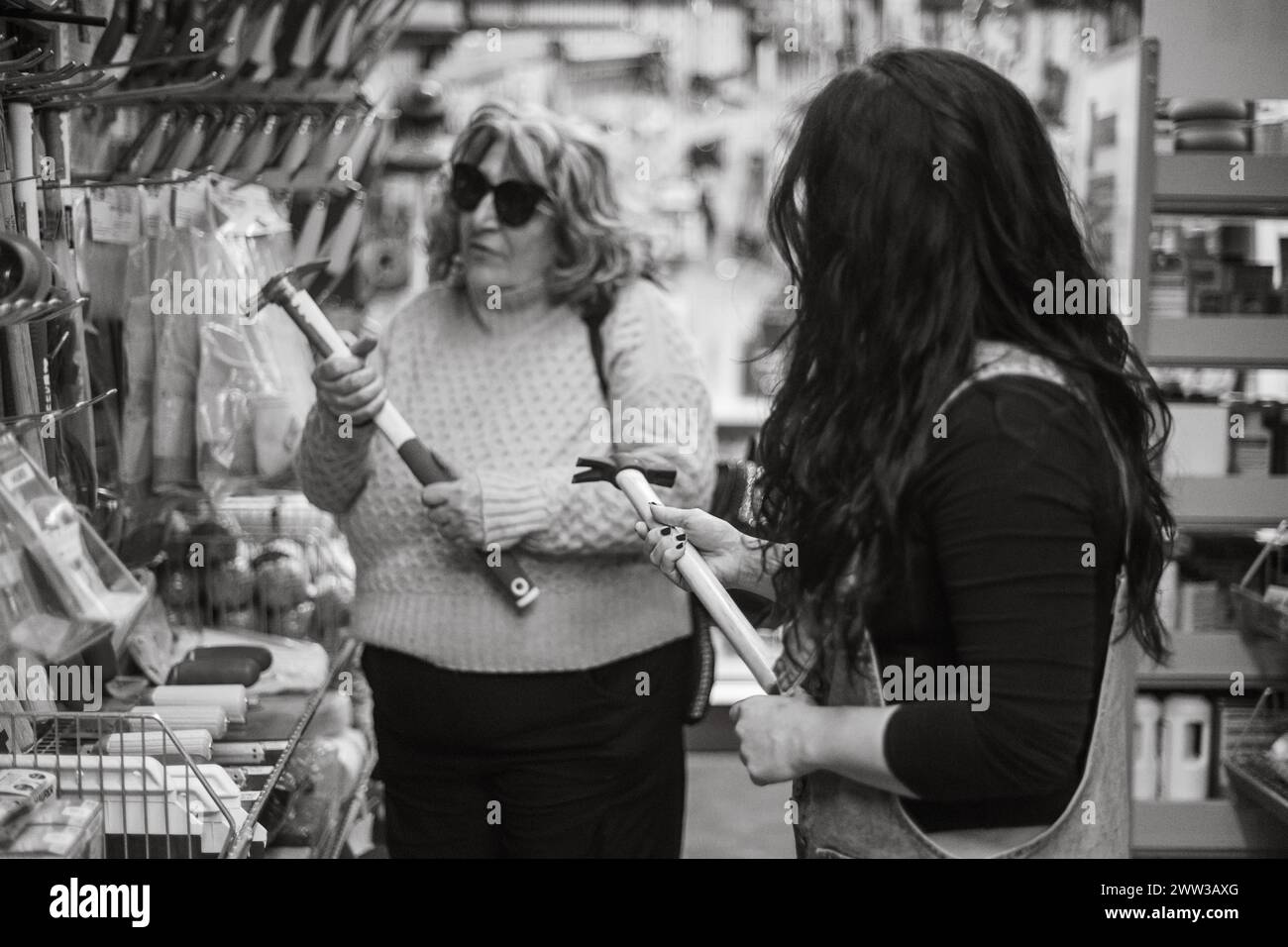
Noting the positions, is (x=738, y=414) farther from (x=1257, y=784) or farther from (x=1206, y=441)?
(x=1257, y=784)

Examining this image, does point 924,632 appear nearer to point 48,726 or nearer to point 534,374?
point 534,374

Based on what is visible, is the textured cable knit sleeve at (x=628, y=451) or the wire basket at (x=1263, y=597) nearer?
the textured cable knit sleeve at (x=628, y=451)

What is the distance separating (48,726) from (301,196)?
4.04ft

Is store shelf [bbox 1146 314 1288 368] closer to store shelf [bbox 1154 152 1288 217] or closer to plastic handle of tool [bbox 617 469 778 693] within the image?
store shelf [bbox 1154 152 1288 217]

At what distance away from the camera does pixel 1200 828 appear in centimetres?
299

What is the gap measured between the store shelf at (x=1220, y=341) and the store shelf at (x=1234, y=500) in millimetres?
246

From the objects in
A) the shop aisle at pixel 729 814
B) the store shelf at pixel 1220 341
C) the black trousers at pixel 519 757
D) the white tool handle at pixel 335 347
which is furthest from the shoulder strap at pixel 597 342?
the shop aisle at pixel 729 814

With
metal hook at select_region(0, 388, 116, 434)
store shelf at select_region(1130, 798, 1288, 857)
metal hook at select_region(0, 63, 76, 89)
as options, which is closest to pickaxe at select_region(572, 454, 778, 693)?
metal hook at select_region(0, 388, 116, 434)

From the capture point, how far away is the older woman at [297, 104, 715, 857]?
186cm

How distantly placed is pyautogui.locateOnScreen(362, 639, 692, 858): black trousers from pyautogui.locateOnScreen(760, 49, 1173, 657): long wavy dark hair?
2.58 feet

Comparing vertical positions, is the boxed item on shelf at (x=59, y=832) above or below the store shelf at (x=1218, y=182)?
below

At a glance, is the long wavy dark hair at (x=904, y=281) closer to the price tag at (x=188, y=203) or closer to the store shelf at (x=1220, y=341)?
the price tag at (x=188, y=203)

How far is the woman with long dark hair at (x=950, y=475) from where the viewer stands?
1.05 m
